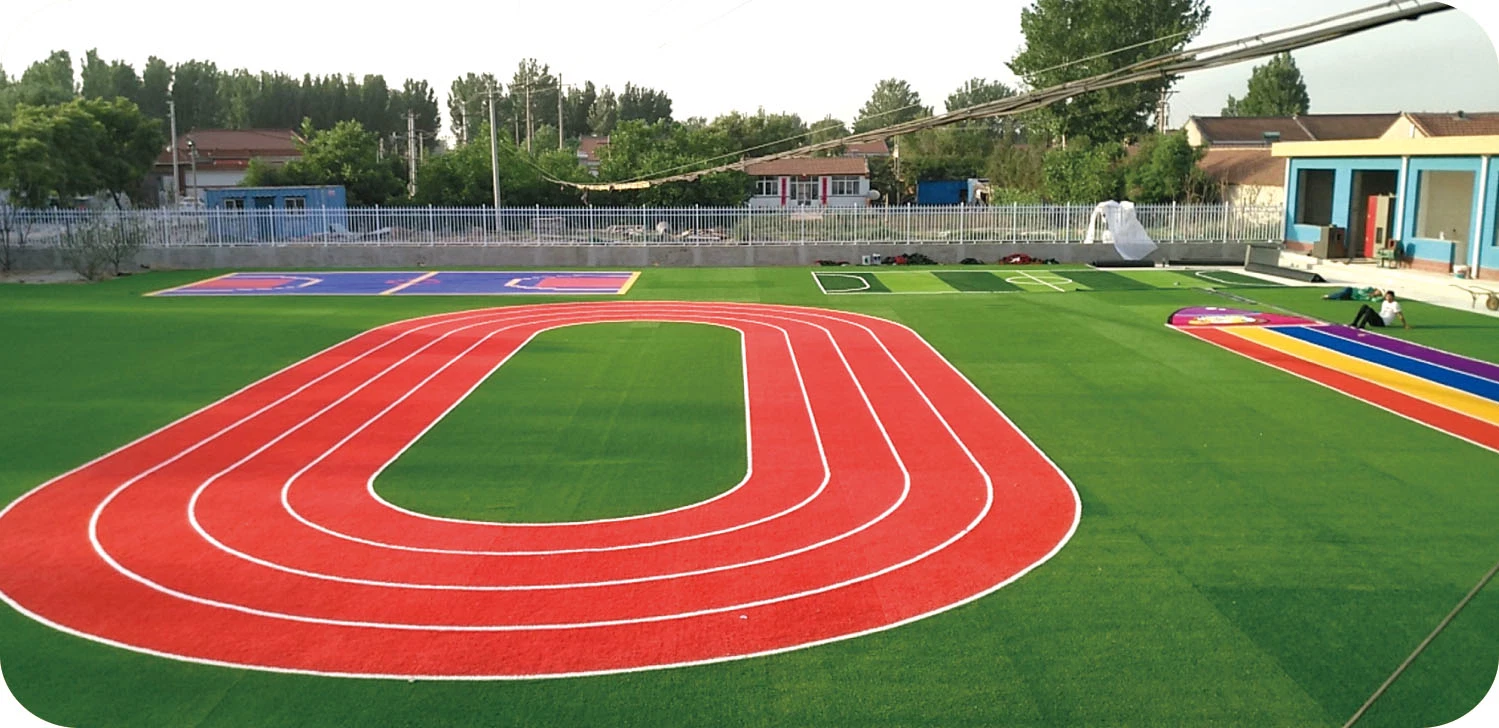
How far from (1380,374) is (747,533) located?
465 inches

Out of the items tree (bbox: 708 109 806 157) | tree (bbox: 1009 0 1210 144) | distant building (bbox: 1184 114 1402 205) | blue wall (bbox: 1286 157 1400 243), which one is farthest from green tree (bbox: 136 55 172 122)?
blue wall (bbox: 1286 157 1400 243)

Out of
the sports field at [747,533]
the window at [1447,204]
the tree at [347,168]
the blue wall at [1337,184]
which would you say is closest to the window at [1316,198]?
the blue wall at [1337,184]

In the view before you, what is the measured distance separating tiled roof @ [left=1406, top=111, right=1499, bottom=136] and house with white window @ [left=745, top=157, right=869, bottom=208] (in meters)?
29.4

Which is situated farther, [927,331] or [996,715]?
[927,331]

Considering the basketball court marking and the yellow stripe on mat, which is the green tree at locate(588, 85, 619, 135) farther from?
the yellow stripe on mat

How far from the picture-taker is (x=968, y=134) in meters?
74.2

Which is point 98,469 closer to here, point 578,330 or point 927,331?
point 578,330

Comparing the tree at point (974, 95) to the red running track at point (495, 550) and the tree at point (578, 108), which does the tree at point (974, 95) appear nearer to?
the tree at point (578, 108)

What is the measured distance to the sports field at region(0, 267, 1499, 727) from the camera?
7.23 meters

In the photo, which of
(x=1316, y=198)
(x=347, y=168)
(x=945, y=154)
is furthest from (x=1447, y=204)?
(x=945, y=154)

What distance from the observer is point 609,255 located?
35750 mm

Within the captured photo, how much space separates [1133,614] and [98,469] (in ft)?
34.0

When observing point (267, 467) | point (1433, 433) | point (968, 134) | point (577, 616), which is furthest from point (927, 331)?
point (968, 134)

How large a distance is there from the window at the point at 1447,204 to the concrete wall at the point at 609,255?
5616 millimetres
